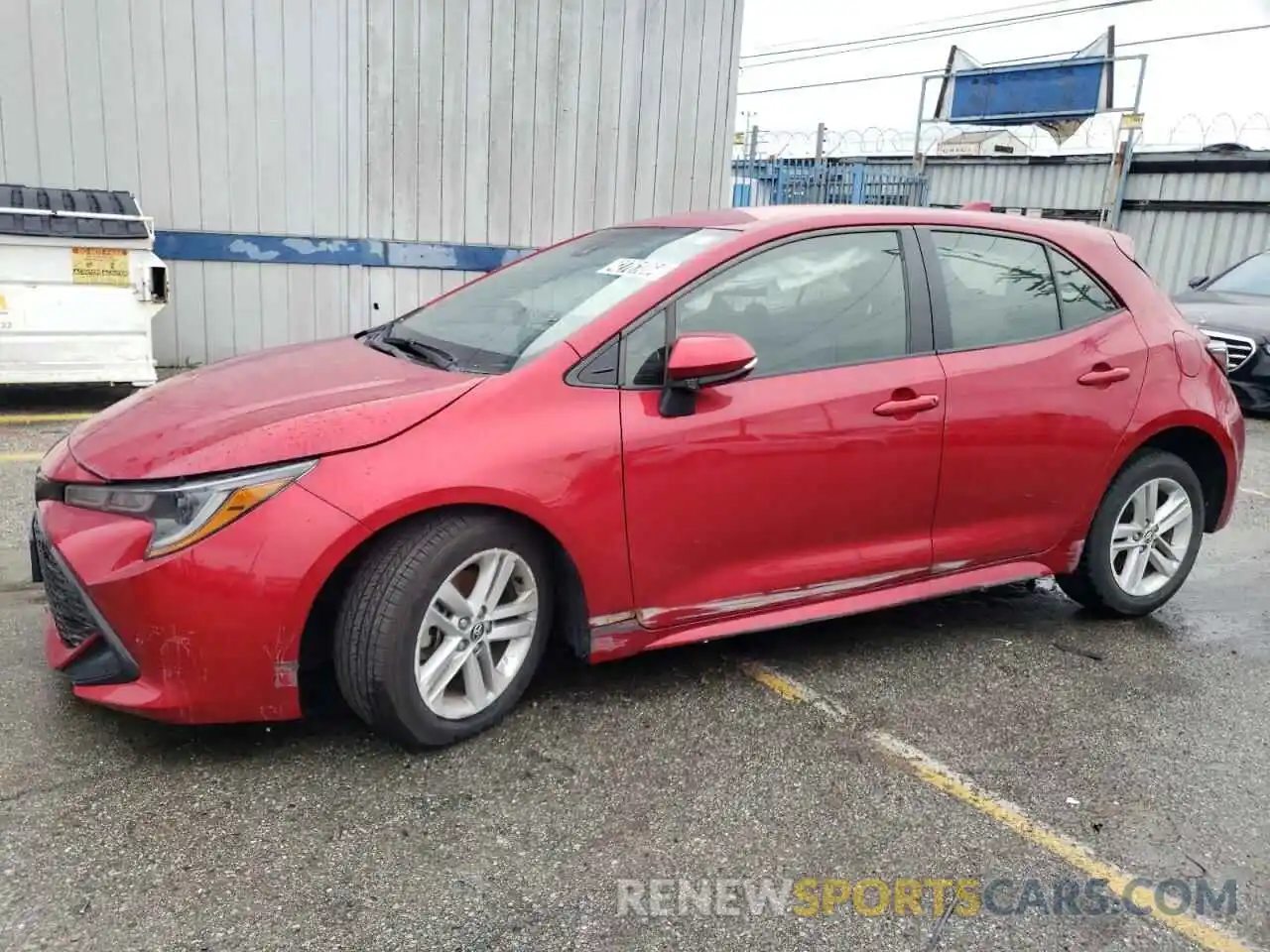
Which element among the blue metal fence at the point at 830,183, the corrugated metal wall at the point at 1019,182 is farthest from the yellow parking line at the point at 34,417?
the corrugated metal wall at the point at 1019,182

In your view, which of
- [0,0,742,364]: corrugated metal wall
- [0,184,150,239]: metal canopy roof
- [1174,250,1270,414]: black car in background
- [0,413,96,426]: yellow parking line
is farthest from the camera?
[1174,250,1270,414]: black car in background

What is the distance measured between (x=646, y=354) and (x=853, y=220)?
3.26ft

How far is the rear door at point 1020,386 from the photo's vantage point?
3.60 metres

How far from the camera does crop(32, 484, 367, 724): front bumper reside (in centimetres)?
254

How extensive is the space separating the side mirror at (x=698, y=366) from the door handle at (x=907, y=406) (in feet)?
1.84

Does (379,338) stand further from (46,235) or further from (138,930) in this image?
(46,235)

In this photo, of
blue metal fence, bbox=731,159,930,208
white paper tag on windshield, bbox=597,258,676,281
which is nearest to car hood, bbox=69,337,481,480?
white paper tag on windshield, bbox=597,258,676,281

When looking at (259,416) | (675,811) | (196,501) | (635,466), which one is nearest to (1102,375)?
(635,466)

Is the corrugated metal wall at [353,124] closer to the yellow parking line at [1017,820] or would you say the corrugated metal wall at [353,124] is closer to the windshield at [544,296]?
the windshield at [544,296]

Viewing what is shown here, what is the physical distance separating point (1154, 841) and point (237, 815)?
2.32 meters

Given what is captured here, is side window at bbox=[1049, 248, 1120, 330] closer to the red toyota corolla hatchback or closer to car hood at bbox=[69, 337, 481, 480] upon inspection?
the red toyota corolla hatchback

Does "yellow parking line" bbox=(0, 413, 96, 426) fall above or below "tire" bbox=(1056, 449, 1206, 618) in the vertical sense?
below

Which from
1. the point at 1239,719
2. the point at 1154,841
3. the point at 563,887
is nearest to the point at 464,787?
the point at 563,887

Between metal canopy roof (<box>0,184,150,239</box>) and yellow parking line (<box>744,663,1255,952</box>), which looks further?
metal canopy roof (<box>0,184,150,239</box>)
